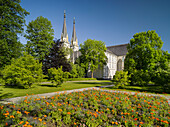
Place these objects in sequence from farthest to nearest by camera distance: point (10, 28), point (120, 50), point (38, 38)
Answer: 1. point (120, 50)
2. point (38, 38)
3. point (10, 28)

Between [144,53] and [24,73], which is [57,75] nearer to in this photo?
[24,73]

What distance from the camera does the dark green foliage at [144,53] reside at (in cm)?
1609

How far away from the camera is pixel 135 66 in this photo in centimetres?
1706

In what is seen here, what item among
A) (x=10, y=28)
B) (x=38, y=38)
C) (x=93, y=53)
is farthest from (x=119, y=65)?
(x=10, y=28)

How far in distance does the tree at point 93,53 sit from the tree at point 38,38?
14.3 meters

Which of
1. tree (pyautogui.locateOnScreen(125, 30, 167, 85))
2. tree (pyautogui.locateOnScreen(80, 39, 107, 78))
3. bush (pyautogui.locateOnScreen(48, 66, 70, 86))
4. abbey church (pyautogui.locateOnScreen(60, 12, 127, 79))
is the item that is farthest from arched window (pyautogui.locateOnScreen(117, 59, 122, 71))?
bush (pyautogui.locateOnScreen(48, 66, 70, 86))

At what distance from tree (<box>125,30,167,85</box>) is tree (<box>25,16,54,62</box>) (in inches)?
712

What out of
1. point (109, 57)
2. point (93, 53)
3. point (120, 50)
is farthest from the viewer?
point (120, 50)

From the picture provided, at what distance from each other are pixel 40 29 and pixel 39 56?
6.22 metres

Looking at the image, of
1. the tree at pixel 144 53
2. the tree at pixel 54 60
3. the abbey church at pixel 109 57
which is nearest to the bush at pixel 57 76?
the tree at pixel 144 53

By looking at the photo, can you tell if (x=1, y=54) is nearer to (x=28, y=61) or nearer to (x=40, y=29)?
(x=28, y=61)

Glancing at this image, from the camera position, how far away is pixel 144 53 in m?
16.8

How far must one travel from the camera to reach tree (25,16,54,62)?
2403 cm

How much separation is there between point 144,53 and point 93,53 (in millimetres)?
20771
